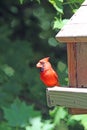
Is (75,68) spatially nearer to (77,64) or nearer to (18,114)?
(77,64)

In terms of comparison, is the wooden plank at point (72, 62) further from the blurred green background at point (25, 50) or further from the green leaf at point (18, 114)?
the blurred green background at point (25, 50)

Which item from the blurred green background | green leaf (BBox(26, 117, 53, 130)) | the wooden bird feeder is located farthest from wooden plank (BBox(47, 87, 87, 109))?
the blurred green background

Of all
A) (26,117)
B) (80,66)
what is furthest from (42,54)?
(80,66)

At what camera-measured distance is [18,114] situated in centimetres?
395

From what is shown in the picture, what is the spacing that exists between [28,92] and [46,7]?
1015 millimetres

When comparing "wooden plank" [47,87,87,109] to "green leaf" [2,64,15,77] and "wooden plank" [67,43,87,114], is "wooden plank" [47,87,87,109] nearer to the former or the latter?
"wooden plank" [67,43,87,114]

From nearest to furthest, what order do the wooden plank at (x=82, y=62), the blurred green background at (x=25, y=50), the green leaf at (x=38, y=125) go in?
the wooden plank at (x=82, y=62) → the green leaf at (x=38, y=125) → the blurred green background at (x=25, y=50)

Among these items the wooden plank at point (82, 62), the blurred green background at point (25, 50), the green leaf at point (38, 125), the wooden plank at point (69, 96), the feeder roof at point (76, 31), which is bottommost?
the blurred green background at point (25, 50)

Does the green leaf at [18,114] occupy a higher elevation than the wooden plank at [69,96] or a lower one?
lower

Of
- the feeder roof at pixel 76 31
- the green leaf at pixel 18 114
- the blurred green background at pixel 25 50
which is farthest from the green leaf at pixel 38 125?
the feeder roof at pixel 76 31

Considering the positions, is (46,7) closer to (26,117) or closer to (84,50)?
(26,117)

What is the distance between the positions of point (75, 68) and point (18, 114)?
4.78 ft

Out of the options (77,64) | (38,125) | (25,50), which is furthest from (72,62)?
(25,50)

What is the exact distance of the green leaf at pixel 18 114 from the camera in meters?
3.89
